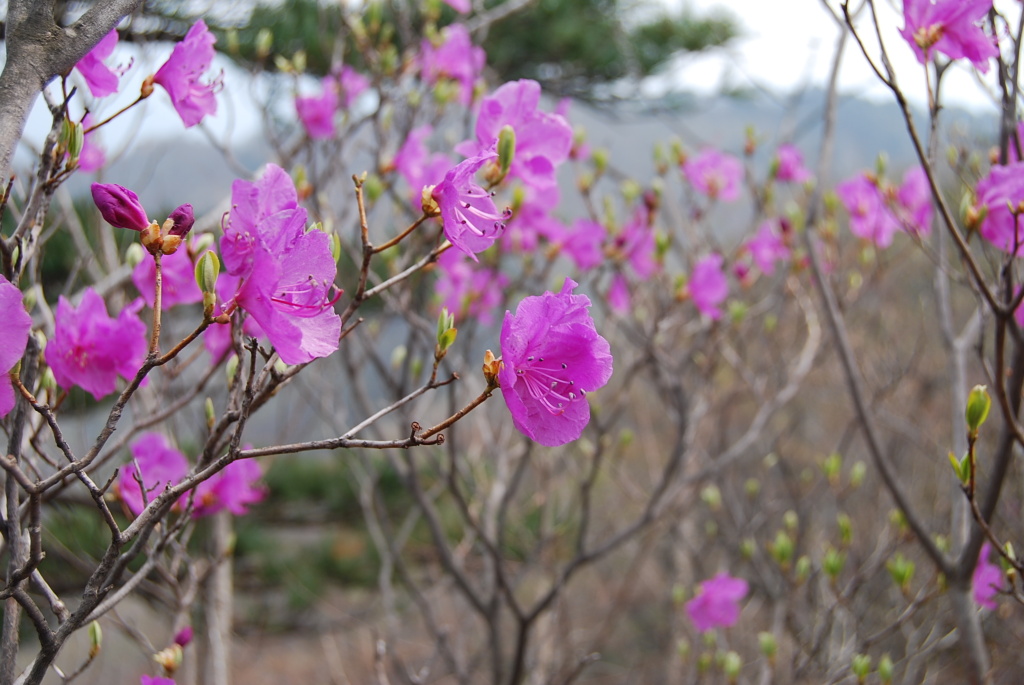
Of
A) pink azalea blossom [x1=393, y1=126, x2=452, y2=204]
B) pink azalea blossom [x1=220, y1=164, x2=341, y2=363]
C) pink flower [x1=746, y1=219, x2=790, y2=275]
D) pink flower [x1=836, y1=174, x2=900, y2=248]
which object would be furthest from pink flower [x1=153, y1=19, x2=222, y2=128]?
pink flower [x1=836, y1=174, x2=900, y2=248]

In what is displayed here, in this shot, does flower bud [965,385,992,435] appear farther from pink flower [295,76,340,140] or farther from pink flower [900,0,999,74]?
pink flower [295,76,340,140]

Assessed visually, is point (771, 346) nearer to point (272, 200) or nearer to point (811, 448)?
point (272, 200)

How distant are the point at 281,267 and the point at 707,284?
1.72m

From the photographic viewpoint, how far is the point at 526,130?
49.0 inches

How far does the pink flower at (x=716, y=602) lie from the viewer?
7.49 feet

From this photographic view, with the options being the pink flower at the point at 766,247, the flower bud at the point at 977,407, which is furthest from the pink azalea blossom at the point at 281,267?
the pink flower at the point at 766,247

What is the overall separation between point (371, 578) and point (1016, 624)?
3956mm

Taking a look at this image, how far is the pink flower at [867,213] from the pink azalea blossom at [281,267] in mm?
2517

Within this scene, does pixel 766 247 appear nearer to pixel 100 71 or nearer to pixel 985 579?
pixel 985 579

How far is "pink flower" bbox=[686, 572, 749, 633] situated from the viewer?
228 cm

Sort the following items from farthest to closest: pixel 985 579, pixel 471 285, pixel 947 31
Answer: pixel 471 285, pixel 985 579, pixel 947 31

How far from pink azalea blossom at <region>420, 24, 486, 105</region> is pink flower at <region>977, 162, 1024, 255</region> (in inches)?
66.8

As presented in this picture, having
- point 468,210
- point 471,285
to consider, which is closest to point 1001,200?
point 468,210

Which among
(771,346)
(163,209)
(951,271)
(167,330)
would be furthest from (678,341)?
(163,209)
